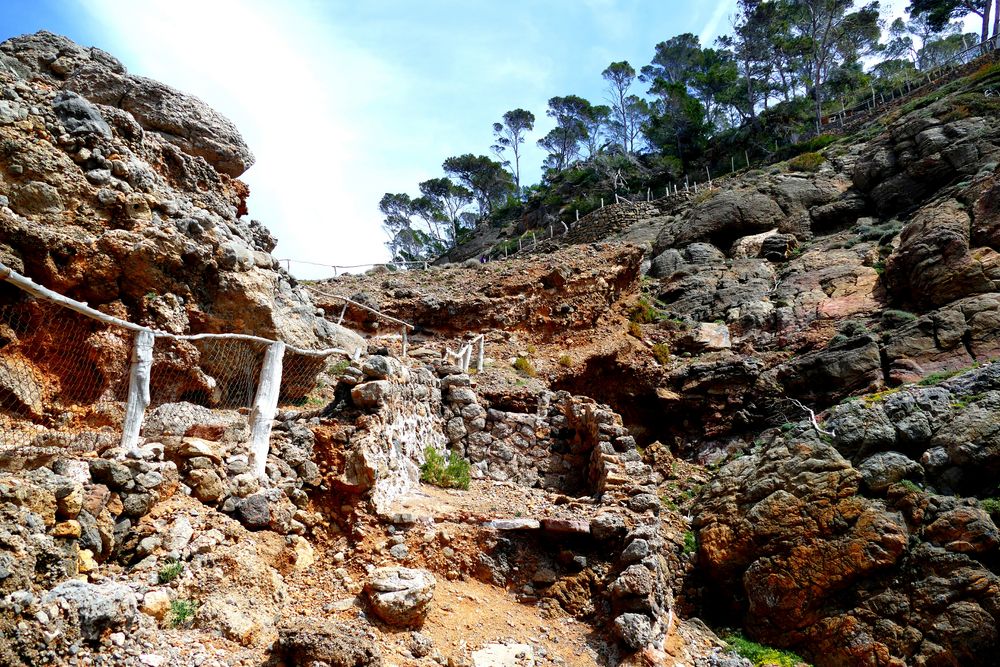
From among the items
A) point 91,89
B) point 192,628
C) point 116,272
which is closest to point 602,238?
point 91,89

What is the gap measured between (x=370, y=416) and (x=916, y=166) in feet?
68.1

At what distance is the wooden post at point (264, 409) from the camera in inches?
235

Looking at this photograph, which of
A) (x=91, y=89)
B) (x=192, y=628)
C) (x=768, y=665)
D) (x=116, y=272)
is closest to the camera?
(x=192, y=628)

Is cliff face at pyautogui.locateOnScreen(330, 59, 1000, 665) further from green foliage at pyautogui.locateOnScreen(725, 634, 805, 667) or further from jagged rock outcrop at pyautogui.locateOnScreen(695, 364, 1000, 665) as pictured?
green foliage at pyautogui.locateOnScreen(725, 634, 805, 667)

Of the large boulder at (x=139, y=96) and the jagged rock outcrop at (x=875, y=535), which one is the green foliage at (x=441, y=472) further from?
the large boulder at (x=139, y=96)

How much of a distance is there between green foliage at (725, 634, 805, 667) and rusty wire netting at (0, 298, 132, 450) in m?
7.46

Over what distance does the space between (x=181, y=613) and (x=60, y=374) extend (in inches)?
109

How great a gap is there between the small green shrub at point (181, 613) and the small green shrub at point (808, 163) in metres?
28.1

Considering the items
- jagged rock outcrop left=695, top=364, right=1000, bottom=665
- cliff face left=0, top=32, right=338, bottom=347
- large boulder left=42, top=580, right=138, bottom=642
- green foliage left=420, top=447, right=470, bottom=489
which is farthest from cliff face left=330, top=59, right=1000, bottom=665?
large boulder left=42, top=580, right=138, bottom=642

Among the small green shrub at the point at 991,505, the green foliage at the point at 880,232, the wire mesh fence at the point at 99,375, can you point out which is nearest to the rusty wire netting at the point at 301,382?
the wire mesh fence at the point at 99,375

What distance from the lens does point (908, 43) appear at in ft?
179

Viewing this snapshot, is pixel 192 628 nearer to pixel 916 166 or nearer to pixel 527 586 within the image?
pixel 527 586

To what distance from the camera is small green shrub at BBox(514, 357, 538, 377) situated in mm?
15005

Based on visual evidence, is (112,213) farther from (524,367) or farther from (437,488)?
(524,367)
